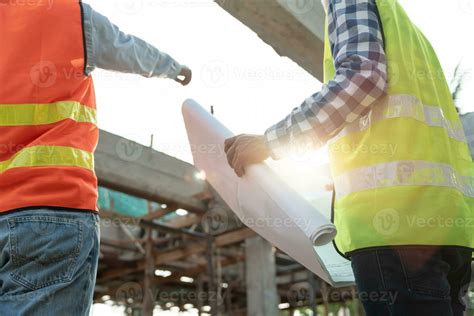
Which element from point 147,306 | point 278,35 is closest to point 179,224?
point 147,306

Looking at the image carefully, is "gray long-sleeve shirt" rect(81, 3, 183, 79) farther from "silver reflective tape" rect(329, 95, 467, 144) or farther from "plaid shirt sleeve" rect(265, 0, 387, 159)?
"silver reflective tape" rect(329, 95, 467, 144)

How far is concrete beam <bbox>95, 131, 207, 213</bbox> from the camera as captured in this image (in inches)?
254

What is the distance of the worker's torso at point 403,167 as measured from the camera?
1410mm

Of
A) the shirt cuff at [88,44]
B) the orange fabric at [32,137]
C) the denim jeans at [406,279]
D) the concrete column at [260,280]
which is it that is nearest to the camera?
the denim jeans at [406,279]

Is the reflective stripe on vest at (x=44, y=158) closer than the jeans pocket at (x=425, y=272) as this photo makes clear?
No

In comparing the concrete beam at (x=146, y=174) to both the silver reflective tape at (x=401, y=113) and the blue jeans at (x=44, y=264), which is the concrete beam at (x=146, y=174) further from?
the silver reflective tape at (x=401, y=113)

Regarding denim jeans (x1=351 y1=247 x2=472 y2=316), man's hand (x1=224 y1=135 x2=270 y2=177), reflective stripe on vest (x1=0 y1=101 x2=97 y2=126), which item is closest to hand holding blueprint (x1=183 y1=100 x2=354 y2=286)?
man's hand (x1=224 y1=135 x2=270 y2=177)

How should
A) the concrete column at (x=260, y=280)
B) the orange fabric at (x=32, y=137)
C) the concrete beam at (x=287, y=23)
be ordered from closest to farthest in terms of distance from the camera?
the orange fabric at (x=32, y=137) < the concrete beam at (x=287, y=23) < the concrete column at (x=260, y=280)

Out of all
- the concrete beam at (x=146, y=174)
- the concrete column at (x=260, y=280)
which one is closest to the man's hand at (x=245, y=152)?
the concrete beam at (x=146, y=174)

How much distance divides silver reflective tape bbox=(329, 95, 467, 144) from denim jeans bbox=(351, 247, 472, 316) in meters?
0.36

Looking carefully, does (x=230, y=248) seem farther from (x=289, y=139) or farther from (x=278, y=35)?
(x=289, y=139)

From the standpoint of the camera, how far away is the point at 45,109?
5.19 feet

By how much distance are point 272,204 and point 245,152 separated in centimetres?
20

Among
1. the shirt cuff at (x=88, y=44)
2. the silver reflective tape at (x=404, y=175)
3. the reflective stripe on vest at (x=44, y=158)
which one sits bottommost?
the silver reflective tape at (x=404, y=175)
